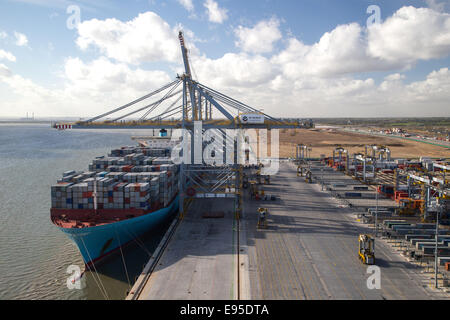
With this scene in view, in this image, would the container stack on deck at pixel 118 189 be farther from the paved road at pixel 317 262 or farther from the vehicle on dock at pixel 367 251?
the vehicle on dock at pixel 367 251

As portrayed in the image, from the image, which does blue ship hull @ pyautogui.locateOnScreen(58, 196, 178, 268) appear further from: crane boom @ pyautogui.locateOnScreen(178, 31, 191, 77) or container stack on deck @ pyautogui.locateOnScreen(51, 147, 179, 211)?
crane boom @ pyautogui.locateOnScreen(178, 31, 191, 77)

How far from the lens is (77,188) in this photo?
30.1 metres

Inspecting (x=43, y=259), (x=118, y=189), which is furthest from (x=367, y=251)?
(x=43, y=259)

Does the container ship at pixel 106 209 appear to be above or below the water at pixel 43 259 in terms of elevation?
above

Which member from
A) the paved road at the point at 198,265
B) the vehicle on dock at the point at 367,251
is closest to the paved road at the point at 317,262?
the vehicle on dock at the point at 367,251

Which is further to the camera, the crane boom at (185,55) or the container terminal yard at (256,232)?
the crane boom at (185,55)

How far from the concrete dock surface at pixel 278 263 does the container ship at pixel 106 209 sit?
13.1 ft

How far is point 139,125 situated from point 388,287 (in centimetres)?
3279

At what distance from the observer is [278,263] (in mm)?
23672

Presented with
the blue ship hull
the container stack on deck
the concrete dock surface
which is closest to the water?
the blue ship hull

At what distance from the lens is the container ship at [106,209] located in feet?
88.1

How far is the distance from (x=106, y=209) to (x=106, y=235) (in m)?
3.19

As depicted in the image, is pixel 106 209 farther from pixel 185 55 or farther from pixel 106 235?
pixel 185 55

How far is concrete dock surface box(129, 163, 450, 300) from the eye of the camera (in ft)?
64.4
